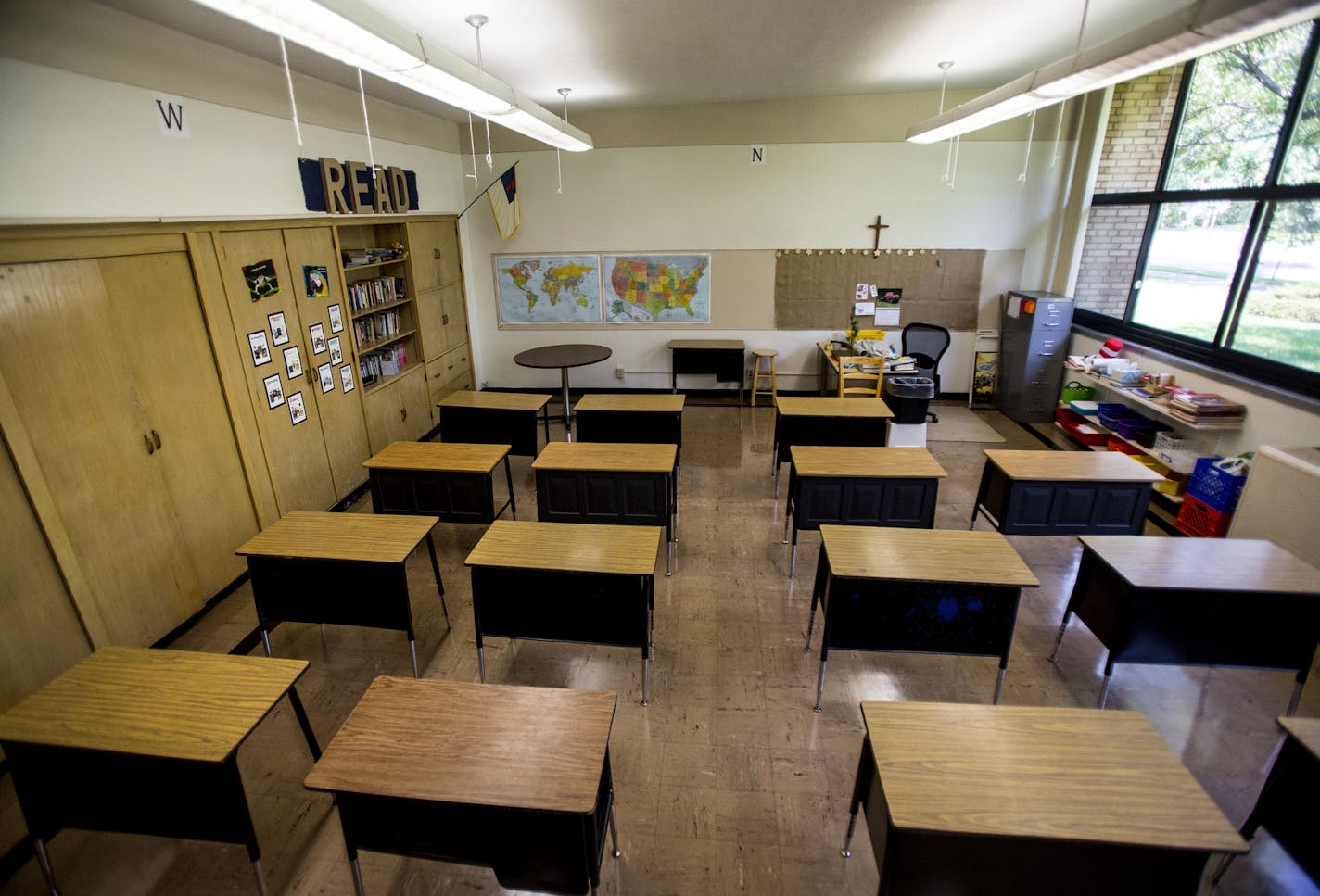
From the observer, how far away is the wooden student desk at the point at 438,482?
418 centimetres

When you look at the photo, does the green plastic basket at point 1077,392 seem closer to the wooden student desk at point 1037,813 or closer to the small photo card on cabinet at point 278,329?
the wooden student desk at point 1037,813

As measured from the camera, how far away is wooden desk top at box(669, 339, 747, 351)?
7641mm

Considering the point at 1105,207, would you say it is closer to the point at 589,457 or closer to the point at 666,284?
the point at 666,284

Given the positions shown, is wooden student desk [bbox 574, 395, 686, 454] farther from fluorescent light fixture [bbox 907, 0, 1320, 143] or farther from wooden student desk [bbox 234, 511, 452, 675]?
fluorescent light fixture [bbox 907, 0, 1320, 143]

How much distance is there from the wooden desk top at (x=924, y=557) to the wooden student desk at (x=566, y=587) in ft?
3.20

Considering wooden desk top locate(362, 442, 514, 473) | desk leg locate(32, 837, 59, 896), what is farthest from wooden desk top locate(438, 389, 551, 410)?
desk leg locate(32, 837, 59, 896)

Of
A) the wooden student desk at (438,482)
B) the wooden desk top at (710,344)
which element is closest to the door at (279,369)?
the wooden student desk at (438,482)

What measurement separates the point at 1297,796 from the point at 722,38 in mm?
5050

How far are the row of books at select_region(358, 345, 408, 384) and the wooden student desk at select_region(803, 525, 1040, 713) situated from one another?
480 centimetres

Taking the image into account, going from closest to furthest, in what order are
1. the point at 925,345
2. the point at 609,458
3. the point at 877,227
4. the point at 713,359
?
1. the point at 609,458
2. the point at 925,345
3. the point at 877,227
4. the point at 713,359

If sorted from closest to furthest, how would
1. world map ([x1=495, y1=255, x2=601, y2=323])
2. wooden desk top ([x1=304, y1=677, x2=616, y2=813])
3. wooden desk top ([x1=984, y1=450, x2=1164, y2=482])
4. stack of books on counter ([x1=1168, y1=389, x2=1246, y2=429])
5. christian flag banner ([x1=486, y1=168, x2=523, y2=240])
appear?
wooden desk top ([x1=304, y1=677, x2=616, y2=813])
wooden desk top ([x1=984, y1=450, x2=1164, y2=482])
stack of books on counter ([x1=1168, y1=389, x2=1246, y2=429])
christian flag banner ([x1=486, y1=168, x2=523, y2=240])
world map ([x1=495, y1=255, x2=601, y2=323])

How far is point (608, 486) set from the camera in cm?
417

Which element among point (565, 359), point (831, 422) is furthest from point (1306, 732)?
point (565, 359)

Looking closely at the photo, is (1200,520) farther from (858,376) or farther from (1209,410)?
(858,376)
